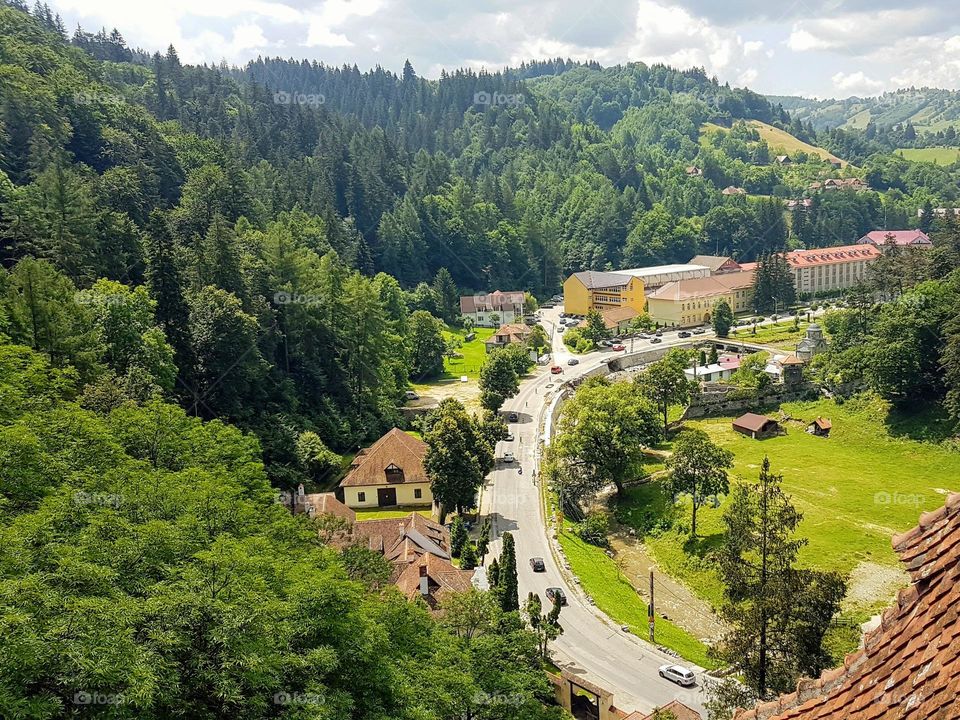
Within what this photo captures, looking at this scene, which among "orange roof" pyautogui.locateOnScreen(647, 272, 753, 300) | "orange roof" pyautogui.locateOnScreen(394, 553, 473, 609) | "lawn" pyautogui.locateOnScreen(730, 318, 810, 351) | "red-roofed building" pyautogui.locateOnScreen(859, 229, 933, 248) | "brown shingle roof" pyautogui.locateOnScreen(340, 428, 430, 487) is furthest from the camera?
"red-roofed building" pyautogui.locateOnScreen(859, 229, 933, 248)

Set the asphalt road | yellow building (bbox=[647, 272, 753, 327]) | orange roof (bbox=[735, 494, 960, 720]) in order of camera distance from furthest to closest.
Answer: yellow building (bbox=[647, 272, 753, 327]), the asphalt road, orange roof (bbox=[735, 494, 960, 720])

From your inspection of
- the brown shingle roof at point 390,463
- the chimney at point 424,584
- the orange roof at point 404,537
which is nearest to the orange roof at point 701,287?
the brown shingle roof at point 390,463

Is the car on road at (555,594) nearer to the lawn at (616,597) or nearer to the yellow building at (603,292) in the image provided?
the lawn at (616,597)

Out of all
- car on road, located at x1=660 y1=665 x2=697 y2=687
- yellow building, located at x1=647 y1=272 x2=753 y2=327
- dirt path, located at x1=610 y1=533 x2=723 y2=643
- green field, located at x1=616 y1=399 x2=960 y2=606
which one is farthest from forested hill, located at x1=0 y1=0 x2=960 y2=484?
yellow building, located at x1=647 y1=272 x2=753 y2=327

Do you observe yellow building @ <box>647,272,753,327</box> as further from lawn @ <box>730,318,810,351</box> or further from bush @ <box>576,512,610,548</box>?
bush @ <box>576,512,610,548</box>

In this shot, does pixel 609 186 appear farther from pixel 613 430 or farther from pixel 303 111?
pixel 613 430

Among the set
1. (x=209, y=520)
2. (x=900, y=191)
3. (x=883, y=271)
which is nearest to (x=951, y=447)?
(x=883, y=271)

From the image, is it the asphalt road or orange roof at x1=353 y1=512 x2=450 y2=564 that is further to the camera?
orange roof at x1=353 y1=512 x2=450 y2=564

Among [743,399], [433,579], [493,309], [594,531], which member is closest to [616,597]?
[594,531]
